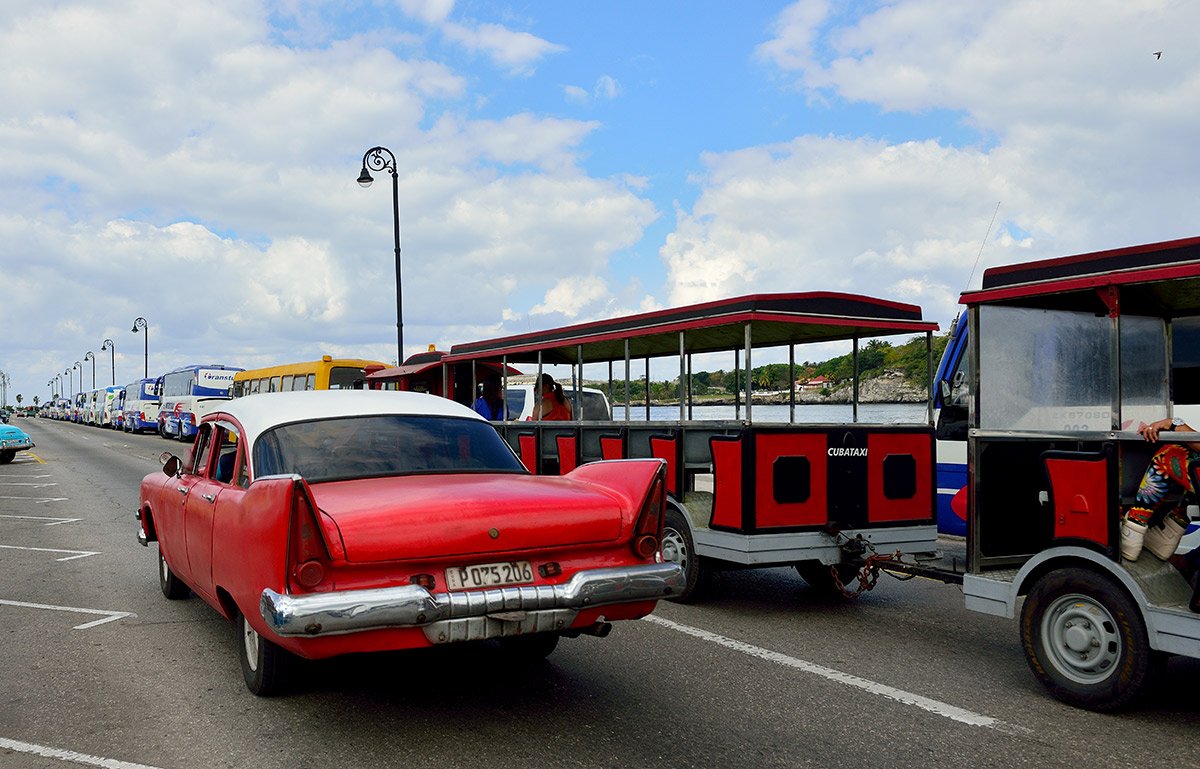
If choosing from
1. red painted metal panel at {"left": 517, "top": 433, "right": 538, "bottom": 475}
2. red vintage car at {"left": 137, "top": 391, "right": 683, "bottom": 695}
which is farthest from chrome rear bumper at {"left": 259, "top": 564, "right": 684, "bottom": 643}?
red painted metal panel at {"left": 517, "top": 433, "right": 538, "bottom": 475}

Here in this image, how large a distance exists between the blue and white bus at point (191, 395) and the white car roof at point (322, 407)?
35.9 meters

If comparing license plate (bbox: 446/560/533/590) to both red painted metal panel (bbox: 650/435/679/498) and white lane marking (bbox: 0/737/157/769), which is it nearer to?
white lane marking (bbox: 0/737/157/769)

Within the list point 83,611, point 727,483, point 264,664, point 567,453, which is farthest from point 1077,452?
point 83,611

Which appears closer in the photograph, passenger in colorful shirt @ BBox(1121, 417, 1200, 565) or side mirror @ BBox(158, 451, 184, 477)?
passenger in colorful shirt @ BBox(1121, 417, 1200, 565)

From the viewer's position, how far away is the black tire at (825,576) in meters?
8.02

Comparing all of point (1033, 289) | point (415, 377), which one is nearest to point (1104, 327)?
point (1033, 289)

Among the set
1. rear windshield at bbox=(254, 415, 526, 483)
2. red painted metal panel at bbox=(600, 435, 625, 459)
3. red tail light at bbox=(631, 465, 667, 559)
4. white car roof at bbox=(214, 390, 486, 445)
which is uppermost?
white car roof at bbox=(214, 390, 486, 445)

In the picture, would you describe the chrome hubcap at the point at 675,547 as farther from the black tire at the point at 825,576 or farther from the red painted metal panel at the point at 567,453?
the red painted metal panel at the point at 567,453

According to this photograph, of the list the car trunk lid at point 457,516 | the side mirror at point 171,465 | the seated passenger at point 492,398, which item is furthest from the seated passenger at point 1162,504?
the seated passenger at point 492,398

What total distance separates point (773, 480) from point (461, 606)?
3578 mm

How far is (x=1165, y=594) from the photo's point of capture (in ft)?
15.9

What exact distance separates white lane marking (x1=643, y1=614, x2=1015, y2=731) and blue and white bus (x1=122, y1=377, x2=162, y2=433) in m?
49.4

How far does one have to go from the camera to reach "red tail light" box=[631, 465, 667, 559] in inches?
191

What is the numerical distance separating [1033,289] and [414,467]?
3.55 m
